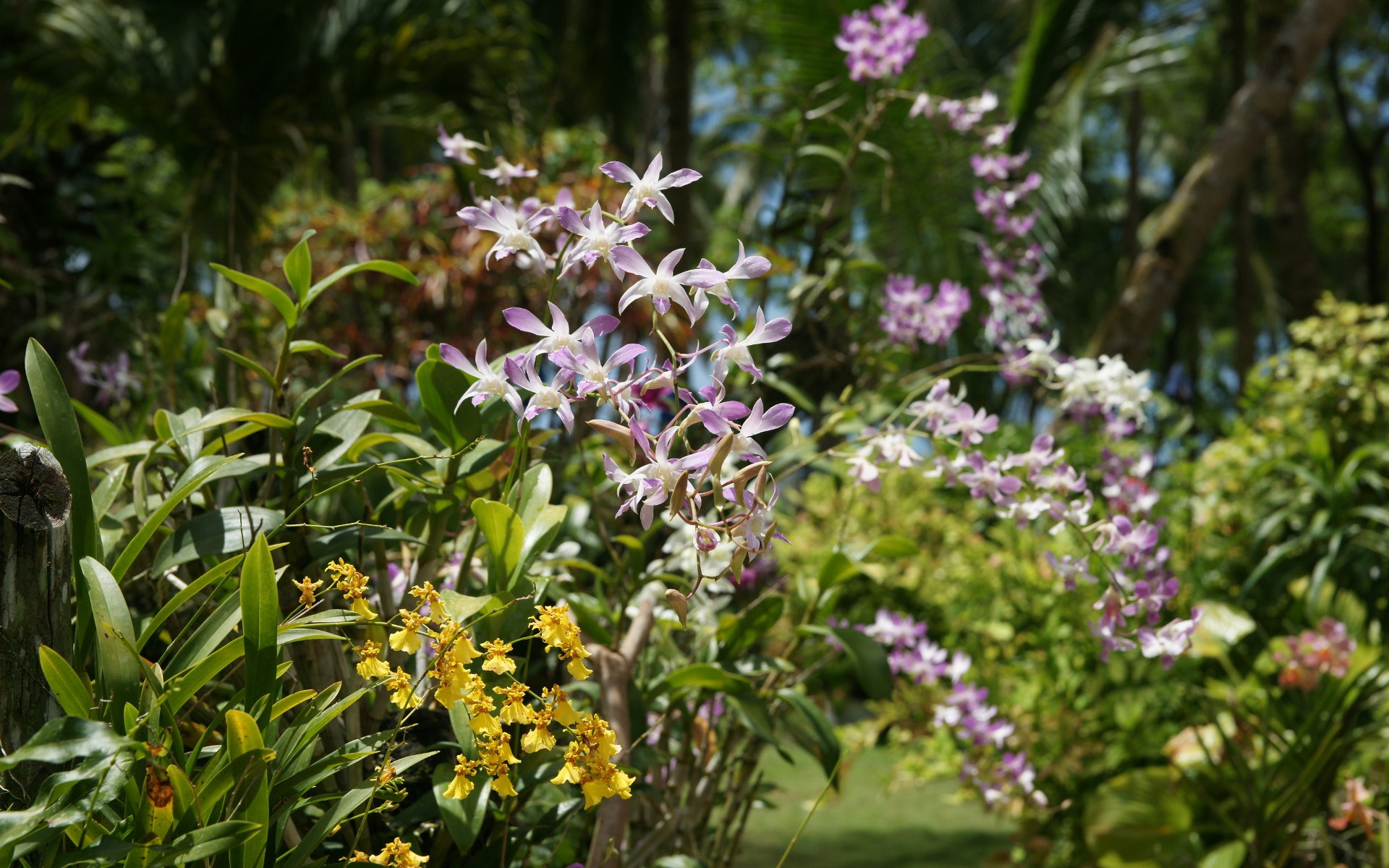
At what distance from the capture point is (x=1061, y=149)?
8.87 meters

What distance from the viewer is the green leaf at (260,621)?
85 centimetres

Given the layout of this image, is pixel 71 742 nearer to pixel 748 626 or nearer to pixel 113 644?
pixel 113 644

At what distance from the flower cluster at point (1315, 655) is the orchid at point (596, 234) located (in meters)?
2.32

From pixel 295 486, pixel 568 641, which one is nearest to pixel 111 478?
pixel 295 486

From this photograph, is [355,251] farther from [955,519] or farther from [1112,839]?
[1112,839]

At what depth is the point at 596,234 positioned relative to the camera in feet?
2.97

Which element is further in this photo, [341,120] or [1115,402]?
[341,120]

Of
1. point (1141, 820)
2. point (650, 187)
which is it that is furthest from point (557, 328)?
point (1141, 820)

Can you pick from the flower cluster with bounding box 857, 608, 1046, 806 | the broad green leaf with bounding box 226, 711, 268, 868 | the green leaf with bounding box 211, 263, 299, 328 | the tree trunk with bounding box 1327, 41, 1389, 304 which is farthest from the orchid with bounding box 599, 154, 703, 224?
the tree trunk with bounding box 1327, 41, 1389, 304

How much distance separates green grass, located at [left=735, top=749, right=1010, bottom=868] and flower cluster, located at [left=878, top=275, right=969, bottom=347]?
4.35ft

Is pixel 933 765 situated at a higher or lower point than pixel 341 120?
lower

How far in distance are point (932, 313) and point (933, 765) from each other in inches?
63.3

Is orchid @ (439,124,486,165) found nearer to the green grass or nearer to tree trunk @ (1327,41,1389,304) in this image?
the green grass

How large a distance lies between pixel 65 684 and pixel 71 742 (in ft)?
0.47
